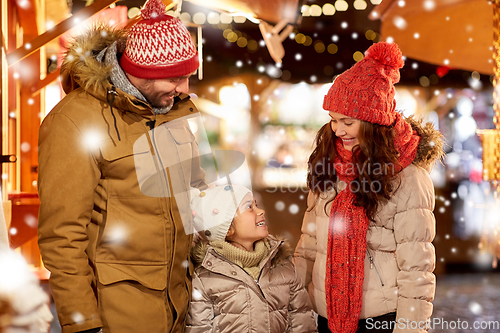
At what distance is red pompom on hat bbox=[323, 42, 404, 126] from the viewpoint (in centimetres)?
160

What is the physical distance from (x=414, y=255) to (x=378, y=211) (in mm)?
198

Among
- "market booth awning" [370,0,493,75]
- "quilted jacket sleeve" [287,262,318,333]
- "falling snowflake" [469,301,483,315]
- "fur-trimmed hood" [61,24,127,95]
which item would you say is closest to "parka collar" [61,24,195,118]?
"fur-trimmed hood" [61,24,127,95]

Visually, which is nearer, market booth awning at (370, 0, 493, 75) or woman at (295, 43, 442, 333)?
woman at (295, 43, 442, 333)

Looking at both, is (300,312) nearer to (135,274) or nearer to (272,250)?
(272,250)

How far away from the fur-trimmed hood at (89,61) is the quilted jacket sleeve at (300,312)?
1.06 m

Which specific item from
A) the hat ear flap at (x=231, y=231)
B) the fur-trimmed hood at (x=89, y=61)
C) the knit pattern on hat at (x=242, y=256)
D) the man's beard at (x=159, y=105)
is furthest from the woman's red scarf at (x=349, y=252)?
the fur-trimmed hood at (x=89, y=61)

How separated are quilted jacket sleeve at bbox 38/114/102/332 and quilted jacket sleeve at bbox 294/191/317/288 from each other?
0.93 m

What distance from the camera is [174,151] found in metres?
1.48

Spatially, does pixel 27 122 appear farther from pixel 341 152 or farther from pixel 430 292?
pixel 430 292

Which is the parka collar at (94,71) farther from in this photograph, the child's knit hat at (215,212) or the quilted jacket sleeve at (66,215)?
the child's knit hat at (215,212)

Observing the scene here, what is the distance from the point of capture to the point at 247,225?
1.76 meters

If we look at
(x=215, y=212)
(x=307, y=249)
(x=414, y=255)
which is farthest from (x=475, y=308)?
(x=215, y=212)

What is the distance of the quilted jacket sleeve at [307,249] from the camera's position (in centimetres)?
188

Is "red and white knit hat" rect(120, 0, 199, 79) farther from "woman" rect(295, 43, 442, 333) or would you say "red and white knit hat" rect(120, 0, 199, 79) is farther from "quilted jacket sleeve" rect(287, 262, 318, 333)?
"quilted jacket sleeve" rect(287, 262, 318, 333)
